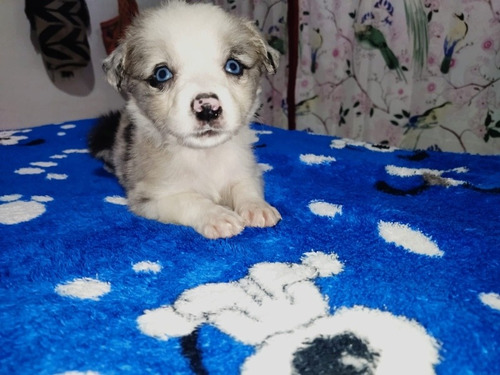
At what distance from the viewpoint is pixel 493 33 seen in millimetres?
2855

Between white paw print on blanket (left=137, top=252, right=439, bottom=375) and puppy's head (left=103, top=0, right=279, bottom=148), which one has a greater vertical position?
puppy's head (left=103, top=0, right=279, bottom=148)

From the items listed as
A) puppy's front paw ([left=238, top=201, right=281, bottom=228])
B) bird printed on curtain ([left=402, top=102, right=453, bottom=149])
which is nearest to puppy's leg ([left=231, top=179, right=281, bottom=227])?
puppy's front paw ([left=238, top=201, right=281, bottom=228])

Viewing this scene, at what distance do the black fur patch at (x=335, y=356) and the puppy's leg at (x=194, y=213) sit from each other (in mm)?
585

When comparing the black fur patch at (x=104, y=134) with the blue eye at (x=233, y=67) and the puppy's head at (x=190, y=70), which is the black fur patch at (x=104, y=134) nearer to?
the puppy's head at (x=190, y=70)

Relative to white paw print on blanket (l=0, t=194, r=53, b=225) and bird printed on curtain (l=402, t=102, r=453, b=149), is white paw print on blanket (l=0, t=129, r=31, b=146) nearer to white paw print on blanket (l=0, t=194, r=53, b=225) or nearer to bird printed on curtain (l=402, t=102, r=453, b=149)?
white paw print on blanket (l=0, t=194, r=53, b=225)

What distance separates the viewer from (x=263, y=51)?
1.83m

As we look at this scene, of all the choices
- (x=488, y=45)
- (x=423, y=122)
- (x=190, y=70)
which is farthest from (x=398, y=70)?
(x=190, y=70)

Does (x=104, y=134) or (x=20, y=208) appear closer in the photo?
(x=20, y=208)

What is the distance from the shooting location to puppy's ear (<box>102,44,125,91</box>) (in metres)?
1.75

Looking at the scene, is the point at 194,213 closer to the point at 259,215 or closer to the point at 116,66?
the point at 259,215

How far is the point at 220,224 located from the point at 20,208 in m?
0.80

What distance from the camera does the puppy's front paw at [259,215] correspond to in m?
1.45

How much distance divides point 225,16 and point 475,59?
6.64ft

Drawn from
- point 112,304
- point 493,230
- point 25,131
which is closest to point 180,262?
point 112,304
